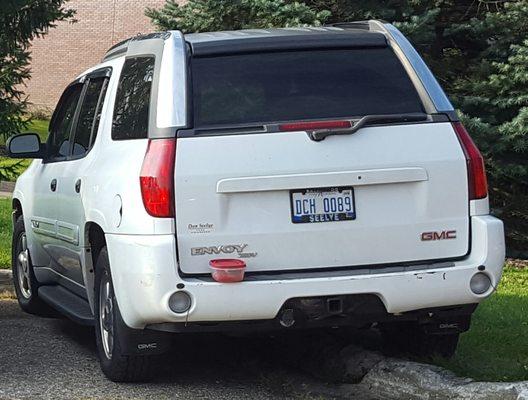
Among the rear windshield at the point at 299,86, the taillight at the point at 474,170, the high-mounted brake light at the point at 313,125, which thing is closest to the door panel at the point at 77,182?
the rear windshield at the point at 299,86

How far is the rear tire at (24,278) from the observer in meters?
8.47

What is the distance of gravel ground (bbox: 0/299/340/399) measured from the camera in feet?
20.0

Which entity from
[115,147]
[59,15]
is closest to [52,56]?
[59,15]

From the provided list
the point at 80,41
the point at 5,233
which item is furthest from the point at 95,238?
the point at 80,41

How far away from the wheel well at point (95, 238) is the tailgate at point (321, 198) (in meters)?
1.02

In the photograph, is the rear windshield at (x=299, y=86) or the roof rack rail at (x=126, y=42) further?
the roof rack rail at (x=126, y=42)

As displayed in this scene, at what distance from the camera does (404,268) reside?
5711 mm

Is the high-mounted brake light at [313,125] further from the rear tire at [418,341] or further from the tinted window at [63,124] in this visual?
the tinted window at [63,124]

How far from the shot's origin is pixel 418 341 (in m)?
6.61

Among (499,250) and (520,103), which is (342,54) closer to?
(499,250)

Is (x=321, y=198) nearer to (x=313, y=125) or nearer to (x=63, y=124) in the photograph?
(x=313, y=125)

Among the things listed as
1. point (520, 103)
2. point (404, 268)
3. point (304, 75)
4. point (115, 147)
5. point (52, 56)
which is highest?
point (304, 75)

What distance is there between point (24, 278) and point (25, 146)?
4.17ft

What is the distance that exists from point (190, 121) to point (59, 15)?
28.3ft
